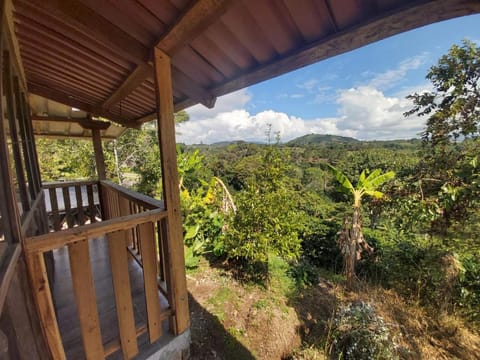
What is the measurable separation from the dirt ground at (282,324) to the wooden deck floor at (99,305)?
893mm

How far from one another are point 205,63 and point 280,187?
2.55 metres

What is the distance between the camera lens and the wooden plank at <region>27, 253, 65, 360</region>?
1179 mm

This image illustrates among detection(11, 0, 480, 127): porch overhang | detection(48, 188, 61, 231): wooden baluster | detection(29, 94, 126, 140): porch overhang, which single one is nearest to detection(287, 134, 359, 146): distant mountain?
detection(29, 94, 126, 140): porch overhang

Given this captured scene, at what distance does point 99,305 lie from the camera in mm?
2113

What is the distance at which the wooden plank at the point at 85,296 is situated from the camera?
4.43 ft

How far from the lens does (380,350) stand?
8.13 ft

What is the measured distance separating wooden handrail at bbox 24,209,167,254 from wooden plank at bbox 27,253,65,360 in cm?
6

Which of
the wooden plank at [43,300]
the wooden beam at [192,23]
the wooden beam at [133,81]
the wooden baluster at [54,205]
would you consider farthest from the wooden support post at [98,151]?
the wooden plank at [43,300]

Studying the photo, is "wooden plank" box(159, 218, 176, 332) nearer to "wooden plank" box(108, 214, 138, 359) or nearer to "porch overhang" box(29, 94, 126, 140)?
"wooden plank" box(108, 214, 138, 359)

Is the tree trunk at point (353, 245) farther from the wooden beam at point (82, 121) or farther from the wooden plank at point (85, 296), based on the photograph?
the wooden beam at point (82, 121)

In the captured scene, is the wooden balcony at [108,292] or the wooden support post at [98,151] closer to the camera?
the wooden balcony at [108,292]

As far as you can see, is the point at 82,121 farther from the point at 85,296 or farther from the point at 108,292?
the point at 85,296

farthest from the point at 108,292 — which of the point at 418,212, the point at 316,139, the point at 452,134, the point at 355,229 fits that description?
the point at 316,139

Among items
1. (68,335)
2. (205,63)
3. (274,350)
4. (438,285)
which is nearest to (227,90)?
(205,63)
